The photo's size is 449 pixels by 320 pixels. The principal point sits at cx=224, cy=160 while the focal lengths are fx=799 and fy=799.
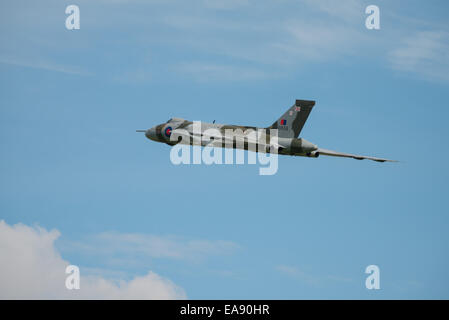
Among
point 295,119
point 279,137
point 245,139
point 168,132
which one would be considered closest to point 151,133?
point 168,132

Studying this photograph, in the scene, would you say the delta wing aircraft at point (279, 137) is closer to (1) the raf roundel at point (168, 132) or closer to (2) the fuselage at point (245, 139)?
A: (2) the fuselage at point (245, 139)

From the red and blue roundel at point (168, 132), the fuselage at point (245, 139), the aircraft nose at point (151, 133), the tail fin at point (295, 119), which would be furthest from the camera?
the aircraft nose at point (151, 133)

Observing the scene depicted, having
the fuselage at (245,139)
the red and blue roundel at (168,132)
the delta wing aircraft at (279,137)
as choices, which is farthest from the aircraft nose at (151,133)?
the delta wing aircraft at (279,137)

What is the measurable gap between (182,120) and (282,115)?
14.9 metres

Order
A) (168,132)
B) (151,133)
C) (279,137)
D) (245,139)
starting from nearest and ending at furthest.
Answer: (279,137) → (245,139) → (168,132) → (151,133)

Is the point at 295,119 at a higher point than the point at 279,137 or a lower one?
higher

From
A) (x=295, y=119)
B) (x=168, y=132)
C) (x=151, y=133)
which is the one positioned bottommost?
(x=295, y=119)

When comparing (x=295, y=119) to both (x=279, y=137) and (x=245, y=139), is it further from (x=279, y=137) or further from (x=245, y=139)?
(x=245, y=139)

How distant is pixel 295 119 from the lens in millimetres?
91500

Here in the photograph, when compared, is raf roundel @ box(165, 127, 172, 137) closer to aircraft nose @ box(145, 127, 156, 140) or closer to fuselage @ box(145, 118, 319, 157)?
aircraft nose @ box(145, 127, 156, 140)

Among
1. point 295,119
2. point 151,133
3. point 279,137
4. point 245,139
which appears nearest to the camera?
point 295,119

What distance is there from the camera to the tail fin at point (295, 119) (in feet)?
300
